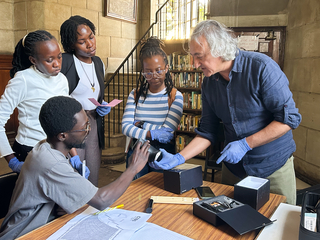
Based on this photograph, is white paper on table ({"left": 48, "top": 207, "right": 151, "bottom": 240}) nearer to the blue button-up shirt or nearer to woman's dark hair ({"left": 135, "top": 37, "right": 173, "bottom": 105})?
the blue button-up shirt

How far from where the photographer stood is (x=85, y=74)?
1.91 metres

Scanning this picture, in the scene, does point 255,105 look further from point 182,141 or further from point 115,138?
point 115,138

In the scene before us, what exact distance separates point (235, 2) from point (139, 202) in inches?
146

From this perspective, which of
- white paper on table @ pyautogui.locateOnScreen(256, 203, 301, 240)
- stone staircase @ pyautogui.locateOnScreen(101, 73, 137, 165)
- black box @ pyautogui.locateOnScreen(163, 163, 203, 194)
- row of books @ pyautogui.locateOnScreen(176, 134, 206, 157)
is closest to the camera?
white paper on table @ pyautogui.locateOnScreen(256, 203, 301, 240)

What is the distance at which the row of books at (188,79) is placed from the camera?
457 centimetres

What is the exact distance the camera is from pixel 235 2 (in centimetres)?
403

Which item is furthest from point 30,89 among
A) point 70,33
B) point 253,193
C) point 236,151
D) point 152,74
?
point 253,193

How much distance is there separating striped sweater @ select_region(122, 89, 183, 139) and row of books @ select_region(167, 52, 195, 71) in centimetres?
291

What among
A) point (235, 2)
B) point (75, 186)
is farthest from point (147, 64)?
point (235, 2)

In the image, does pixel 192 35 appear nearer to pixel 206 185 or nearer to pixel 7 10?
pixel 206 185

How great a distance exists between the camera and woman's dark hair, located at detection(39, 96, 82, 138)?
113 cm

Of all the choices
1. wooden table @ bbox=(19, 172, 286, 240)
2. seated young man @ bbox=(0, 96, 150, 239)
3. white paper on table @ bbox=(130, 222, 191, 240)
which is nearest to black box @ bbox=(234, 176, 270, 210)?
wooden table @ bbox=(19, 172, 286, 240)

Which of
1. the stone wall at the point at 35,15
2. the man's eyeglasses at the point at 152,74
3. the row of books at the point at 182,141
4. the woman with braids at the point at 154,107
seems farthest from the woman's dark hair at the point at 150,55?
the stone wall at the point at 35,15

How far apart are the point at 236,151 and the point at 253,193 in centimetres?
28
